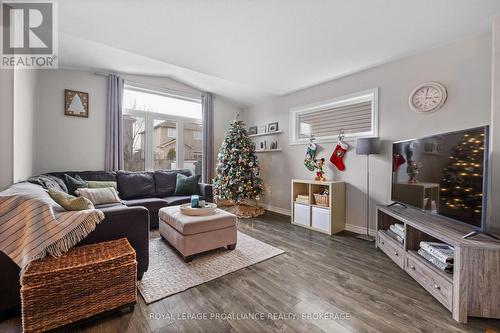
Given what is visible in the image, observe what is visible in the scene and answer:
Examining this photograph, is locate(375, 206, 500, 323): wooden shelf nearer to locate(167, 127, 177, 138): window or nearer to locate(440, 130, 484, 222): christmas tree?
locate(440, 130, 484, 222): christmas tree

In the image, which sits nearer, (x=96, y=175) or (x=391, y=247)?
(x=391, y=247)

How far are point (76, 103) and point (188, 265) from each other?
139 inches

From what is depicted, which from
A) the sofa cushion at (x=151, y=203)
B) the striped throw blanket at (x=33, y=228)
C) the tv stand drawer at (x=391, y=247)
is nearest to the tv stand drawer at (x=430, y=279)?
the tv stand drawer at (x=391, y=247)

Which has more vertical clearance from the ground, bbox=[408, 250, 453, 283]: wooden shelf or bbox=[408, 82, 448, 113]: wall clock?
bbox=[408, 82, 448, 113]: wall clock

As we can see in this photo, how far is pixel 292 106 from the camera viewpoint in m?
4.33

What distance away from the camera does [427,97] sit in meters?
2.64

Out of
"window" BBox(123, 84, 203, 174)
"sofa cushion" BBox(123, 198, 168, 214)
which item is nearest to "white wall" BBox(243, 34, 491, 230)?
"window" BBox(123, 84, 203, 174)

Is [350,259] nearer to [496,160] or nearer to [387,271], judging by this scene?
[387,271]

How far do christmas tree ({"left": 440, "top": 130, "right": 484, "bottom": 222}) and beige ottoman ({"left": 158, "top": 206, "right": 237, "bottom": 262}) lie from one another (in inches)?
82.6

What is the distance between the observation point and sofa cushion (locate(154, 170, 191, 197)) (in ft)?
13.2

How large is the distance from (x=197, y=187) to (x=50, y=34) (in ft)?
9.51

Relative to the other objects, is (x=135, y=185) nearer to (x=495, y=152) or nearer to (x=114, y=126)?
(x=114, y=126)

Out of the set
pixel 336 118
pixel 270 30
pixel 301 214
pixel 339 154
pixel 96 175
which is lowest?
pixel 301 214

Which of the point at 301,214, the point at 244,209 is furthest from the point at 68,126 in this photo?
the point at 301,214
